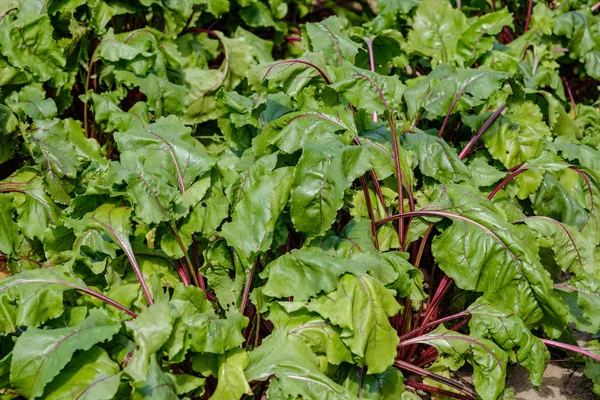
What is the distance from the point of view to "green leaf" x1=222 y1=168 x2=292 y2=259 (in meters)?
3.06

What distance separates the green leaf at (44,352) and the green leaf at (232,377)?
422 mm

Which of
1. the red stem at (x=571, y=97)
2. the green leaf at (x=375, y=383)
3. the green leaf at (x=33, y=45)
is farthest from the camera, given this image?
the red stem at (x=571, y=97)

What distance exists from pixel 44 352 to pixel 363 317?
116cm

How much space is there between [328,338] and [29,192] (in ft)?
5.83

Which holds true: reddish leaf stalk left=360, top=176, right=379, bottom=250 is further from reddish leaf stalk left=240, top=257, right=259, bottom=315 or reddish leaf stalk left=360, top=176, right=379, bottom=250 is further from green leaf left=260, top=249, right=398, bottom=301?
reddish leaf stalk left=240, top=257, right=259, bottom=315

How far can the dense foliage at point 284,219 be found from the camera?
2.81 metres

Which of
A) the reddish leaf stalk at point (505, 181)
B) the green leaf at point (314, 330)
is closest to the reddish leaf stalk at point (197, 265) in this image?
the green leaf at point (314, 330)

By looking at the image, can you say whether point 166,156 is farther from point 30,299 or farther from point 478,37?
point 478,37

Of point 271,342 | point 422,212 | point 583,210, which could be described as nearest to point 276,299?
point 271,342

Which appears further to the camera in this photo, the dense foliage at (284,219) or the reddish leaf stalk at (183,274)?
the reddish leaf stalk at (183,274)

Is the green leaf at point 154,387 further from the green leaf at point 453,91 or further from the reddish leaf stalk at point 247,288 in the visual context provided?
the green leaf at point 453,91

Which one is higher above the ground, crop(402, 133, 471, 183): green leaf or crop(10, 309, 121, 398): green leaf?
crop(10, 309, 121, 398): green leaf

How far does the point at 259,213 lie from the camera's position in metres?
3.12

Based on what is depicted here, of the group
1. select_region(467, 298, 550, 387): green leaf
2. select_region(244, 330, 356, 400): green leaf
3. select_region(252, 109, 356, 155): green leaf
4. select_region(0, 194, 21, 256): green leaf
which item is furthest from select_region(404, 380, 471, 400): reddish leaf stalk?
select_region(0, 194, 21, 256): green leaf
